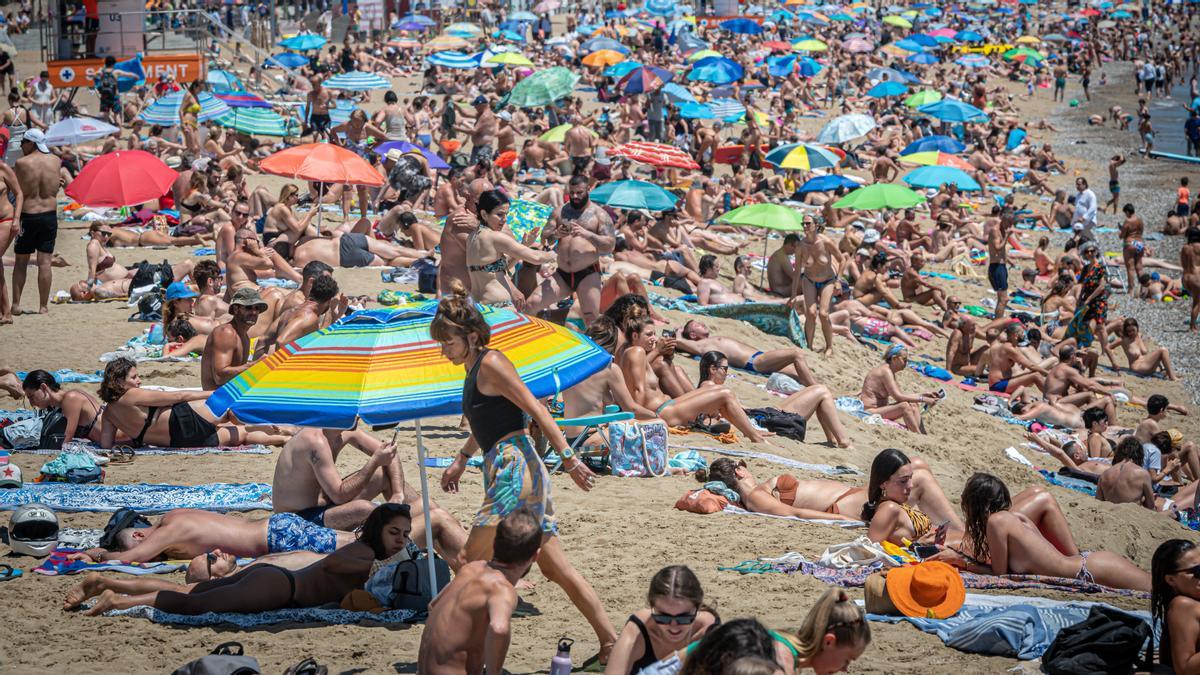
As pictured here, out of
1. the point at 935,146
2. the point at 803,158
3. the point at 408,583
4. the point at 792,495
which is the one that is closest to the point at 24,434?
the point at 408,583

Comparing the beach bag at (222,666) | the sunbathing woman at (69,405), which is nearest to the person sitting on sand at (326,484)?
the beach bag at (222,666)

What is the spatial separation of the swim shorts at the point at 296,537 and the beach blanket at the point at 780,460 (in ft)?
9.65

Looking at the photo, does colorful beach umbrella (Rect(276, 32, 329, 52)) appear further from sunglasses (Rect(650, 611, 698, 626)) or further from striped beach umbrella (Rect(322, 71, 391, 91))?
sunglasses (Rect(650, 611, 698, 626))

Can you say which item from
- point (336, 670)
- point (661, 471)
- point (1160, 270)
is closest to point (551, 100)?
point (1160, 270)

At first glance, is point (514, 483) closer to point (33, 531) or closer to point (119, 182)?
point (33, 531)

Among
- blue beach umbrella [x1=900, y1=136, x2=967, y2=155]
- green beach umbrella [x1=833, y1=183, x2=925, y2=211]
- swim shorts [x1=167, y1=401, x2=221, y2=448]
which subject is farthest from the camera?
blue beach umbrella [x1=900, y1=136, x2=967, y2=155]

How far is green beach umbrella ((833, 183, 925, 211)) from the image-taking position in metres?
15.3

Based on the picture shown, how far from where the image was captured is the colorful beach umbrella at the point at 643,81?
70.5ft

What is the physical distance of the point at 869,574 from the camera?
225 inches

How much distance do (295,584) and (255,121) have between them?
13683 mm

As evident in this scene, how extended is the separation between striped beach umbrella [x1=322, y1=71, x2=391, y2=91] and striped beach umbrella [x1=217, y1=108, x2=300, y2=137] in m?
2.35

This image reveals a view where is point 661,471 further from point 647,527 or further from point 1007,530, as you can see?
point 1007,530

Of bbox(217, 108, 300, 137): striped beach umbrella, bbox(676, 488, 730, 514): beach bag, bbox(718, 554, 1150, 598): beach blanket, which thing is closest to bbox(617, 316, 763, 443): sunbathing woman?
bbox(676, 488, 730, 514): beach bag

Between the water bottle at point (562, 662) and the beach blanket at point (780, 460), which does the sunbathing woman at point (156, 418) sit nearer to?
the beach blanket at point (780, 460)
